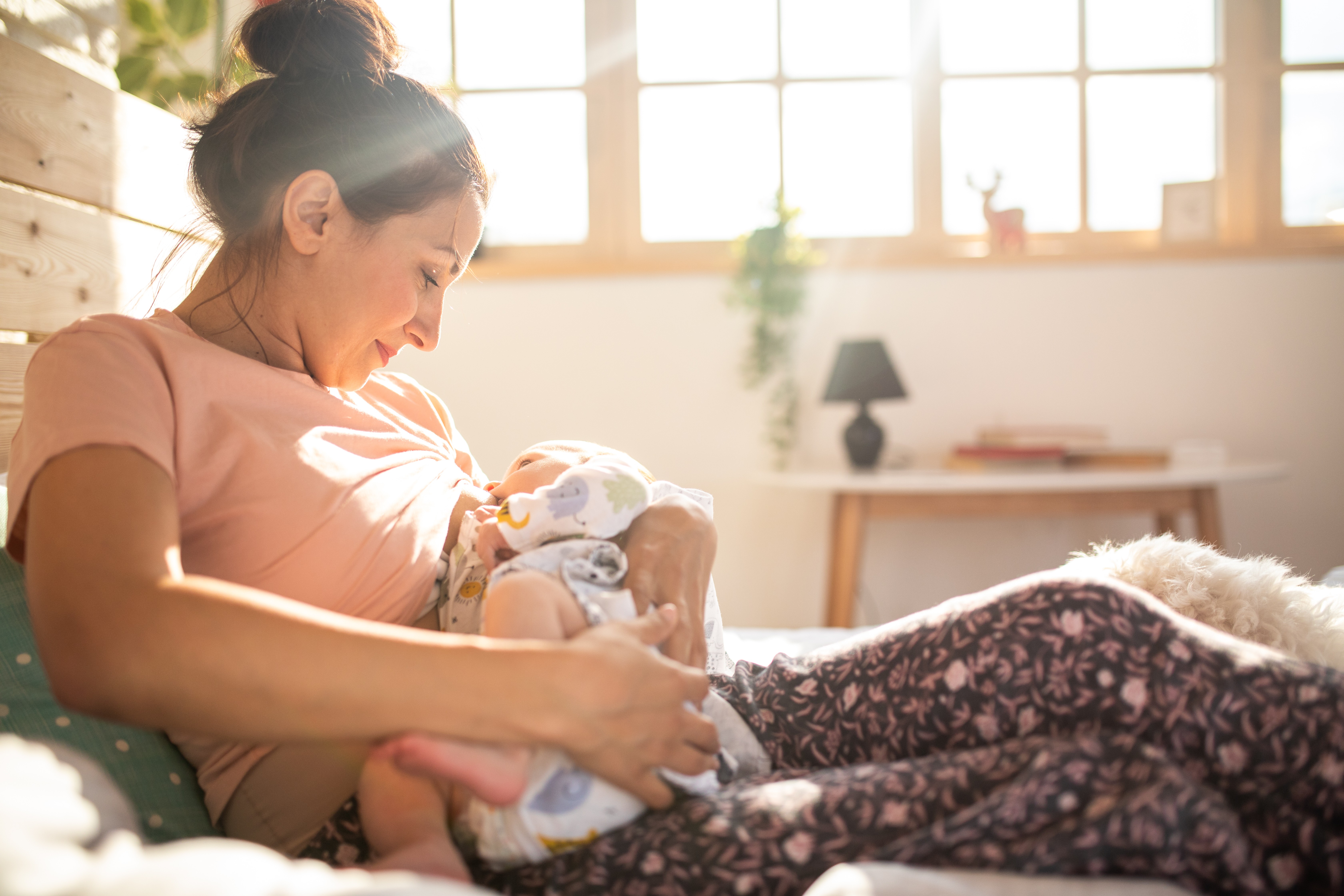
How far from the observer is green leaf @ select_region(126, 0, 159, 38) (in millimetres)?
2182

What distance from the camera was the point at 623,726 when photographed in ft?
2.34

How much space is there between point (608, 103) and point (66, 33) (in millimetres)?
1744

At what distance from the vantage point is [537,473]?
1.14 meters

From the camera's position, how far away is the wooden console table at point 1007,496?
2.35 metres

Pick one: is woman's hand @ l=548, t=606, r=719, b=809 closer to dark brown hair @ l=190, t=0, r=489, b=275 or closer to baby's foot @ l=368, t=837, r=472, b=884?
baby's foot @ l=368, t=837, r=472, b=884

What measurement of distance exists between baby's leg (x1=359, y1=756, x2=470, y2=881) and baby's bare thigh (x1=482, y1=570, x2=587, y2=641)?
14cm

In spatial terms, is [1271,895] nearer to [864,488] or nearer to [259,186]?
[259,186]

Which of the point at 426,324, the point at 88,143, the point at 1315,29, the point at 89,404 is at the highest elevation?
the point at 1315,29

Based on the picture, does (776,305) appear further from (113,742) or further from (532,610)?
(113,742)

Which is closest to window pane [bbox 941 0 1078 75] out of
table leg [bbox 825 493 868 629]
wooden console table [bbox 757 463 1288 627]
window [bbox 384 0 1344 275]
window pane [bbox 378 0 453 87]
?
window [bbox 384 0 1344 275]

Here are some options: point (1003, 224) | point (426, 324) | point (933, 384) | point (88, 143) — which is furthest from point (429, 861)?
point (1003, 224)

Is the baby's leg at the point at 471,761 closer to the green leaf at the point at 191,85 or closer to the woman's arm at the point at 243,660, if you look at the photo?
the woman's arm at the point at 243,660

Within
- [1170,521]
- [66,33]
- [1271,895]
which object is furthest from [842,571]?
[66,33]

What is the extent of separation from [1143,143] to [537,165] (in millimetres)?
2041
